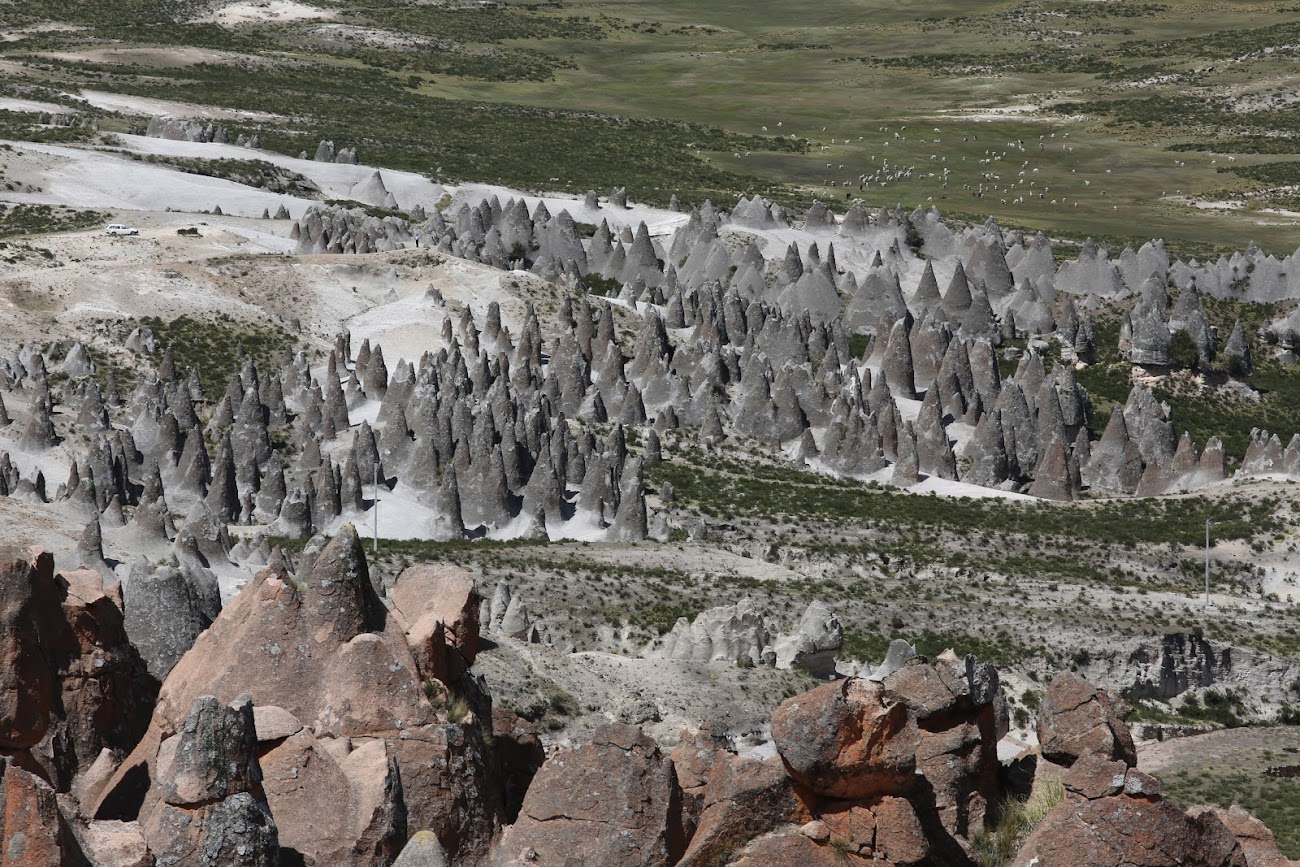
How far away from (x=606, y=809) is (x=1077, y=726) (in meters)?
6.75

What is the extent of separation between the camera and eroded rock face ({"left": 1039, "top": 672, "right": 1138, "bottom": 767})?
82.9ft

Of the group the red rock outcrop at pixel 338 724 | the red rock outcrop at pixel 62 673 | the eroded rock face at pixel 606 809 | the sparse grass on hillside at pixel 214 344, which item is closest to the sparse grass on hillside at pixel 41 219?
the sparse grass on hillside at pixel 214 344

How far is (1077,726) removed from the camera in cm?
2564

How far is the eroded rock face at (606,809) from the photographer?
74.4 ft

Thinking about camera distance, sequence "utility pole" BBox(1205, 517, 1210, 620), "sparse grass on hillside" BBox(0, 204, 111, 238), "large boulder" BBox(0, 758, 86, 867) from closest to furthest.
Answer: "large boulder" BBox(0, 758, 86, 867)
"utility pole" BBox(1205, 517, 1210, 620)
"sparse grass on hillside" BBox(0, 204, 111, 238)

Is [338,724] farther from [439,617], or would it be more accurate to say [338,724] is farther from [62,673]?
[439,617]

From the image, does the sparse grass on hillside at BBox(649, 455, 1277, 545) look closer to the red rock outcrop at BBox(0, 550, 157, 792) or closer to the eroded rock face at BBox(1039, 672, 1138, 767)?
the eroded rock face at BBox(1039, 672, 1138, 767)

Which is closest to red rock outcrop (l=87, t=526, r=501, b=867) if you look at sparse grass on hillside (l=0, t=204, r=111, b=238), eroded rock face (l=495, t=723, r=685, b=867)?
eroded rock face (l=495, t=723, r=685, b=867)

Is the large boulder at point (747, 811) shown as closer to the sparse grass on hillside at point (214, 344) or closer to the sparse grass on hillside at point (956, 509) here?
the sparse grass on hillside at point (956, 509)

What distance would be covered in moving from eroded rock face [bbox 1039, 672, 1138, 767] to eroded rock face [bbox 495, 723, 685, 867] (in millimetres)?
5683

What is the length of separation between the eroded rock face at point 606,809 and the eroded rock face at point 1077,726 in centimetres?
568

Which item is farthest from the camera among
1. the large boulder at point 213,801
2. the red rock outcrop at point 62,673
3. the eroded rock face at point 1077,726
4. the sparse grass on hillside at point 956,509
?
the sparse grass on hillside at point 956,509

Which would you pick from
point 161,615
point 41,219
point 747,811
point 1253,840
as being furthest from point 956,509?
point 41,219

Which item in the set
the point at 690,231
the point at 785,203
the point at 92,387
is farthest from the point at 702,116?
the point at 92,387
